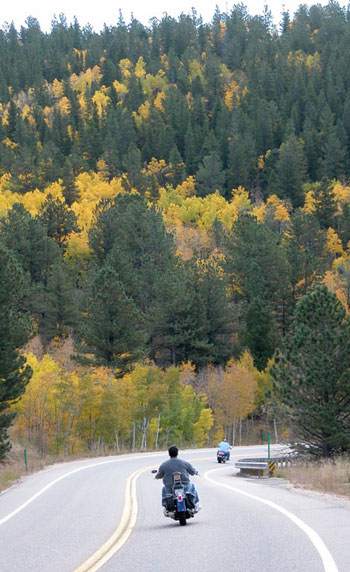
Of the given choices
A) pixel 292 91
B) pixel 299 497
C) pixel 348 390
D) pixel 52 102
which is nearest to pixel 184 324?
pixel 348 390

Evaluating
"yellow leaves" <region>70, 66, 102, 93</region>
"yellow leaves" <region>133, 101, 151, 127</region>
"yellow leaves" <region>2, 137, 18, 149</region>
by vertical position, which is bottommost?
"yellow leaves" <region>2, 137, 18, 149</region>

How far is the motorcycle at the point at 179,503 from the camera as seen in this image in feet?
A: 38.6

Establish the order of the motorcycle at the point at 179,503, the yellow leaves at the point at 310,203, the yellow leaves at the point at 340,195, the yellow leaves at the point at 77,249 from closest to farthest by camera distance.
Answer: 1. the motorcycle at the point at 179,503
2. the yellow leaves at the point at 77,249
3. the yellow leaves at the point at 310,203
4. the yellow leaves at the point at 340,195

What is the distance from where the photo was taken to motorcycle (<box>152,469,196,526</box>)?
11773 millimetres

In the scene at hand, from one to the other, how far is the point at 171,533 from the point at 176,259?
66.5m

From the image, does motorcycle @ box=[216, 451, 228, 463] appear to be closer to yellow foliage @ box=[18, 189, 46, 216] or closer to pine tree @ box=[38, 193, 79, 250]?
pine tree @ box=[38, 193, 79, 250]

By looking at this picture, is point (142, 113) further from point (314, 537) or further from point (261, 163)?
point (314, 537)

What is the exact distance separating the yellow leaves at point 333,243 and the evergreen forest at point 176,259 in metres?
0.31

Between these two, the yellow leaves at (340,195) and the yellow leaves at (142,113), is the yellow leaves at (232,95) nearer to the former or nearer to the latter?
the yellow leaves at (142,113)

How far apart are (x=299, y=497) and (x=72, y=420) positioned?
3860 cm

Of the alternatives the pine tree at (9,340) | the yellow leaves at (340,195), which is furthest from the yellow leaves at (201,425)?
the yellow leaves at (340,195)

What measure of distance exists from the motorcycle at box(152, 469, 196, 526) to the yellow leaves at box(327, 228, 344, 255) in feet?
278

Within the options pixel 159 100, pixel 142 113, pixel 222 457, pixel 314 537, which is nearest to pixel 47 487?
pixel 314 537

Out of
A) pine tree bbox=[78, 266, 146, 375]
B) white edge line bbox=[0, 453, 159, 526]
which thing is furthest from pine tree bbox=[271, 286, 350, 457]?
pine tree bbox=[78, 266, 146, 375]
